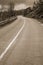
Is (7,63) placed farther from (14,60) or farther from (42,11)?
(42,11)

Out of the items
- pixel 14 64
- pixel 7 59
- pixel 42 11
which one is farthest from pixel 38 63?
pixel 42 11

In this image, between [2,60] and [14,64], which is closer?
[14,64]

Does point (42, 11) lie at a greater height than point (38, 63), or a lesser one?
lesser

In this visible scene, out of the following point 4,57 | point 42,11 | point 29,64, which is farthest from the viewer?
point 42,11

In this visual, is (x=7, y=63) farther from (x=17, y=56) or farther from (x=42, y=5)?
(x=42, y=5)

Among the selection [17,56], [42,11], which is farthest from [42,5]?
[17,56]

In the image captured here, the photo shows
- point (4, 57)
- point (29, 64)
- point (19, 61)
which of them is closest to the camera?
point (29, 64)

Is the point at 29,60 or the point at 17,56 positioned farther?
the point at 17,56

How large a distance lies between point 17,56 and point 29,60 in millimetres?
1125

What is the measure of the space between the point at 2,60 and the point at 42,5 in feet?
403

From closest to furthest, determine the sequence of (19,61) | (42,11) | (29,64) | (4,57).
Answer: (29,64) < (19,61) < (4,57) < (42,11)

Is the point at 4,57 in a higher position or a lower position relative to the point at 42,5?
higher

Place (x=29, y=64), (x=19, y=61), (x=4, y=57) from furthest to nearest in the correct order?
(x=4, y=57) → (x=19, y=61) → (x=29, y=64)

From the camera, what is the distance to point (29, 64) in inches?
328
